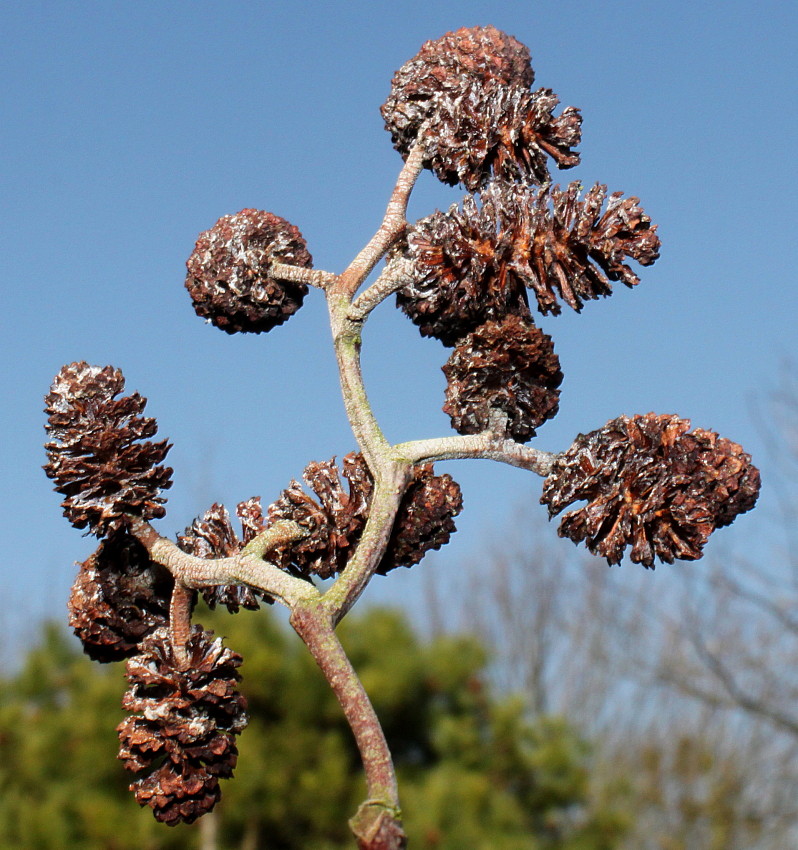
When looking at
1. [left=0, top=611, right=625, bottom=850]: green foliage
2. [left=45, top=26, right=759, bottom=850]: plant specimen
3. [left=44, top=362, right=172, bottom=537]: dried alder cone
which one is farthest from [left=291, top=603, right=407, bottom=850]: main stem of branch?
[left=0, top=611, right=625, bottom=850]: green foliage

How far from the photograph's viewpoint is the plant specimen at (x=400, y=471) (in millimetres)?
1117

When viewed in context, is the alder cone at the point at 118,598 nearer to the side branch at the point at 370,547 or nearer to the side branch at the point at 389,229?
the side branch at the point at 370,547

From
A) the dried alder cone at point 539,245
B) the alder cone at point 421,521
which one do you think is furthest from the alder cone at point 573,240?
the alder cone at point 421,521

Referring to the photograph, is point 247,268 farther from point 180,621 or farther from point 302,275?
point 180,621

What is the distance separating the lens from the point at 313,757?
18.6ft

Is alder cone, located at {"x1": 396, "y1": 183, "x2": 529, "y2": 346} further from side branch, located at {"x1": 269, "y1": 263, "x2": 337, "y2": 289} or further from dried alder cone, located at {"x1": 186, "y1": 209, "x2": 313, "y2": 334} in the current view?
dried alder cone, located at {"x1": 186, "y1": 209, "x2": 313, "y2": 334}

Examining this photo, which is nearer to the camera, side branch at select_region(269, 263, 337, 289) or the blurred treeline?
side branch at select_region(269, 263, 337, 289)

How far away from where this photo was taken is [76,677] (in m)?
6.03

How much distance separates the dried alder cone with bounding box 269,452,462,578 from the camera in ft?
3.89

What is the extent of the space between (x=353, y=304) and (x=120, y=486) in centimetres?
35

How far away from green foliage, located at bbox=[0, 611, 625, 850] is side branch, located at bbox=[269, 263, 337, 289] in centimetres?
415

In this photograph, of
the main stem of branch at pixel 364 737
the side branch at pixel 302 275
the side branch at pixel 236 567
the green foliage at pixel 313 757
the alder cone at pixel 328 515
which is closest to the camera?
the main stem of branch at pixel 364 737

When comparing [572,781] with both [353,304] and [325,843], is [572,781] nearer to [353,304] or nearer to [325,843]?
[325,843]

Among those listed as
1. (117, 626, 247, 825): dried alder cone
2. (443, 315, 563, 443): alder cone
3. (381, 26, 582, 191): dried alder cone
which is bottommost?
(117, 626, 247, 825): dried alder cone
